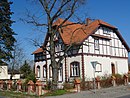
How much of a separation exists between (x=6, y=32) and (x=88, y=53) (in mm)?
12794

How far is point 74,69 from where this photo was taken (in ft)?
101

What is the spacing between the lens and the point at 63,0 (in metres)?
22.9

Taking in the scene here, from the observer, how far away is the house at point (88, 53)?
30.0 meters

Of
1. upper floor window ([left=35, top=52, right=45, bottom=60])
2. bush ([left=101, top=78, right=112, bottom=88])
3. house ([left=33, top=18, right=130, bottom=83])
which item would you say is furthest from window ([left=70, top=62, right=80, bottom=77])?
upper floor window ([left=35, top=52, right=45, bottom=60])

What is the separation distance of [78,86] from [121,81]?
8.63 metres

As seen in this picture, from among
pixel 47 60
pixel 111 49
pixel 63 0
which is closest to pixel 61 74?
pixel 47 60

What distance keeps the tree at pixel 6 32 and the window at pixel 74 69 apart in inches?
372

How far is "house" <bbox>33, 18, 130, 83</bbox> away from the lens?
98.4 feet

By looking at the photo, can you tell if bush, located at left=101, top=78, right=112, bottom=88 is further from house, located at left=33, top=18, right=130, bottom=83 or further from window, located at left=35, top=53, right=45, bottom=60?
window, located at left=35, top=53, right=45, bottom=60

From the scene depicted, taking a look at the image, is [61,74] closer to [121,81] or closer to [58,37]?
[58,37]

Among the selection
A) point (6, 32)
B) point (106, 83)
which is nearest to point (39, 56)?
point (6, 32)

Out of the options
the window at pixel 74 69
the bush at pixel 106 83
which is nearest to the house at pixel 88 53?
the window at pixel 74 69

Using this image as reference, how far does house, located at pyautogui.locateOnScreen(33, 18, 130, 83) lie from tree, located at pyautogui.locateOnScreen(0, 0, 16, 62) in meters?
5.58

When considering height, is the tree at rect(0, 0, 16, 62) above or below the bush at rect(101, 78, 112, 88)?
above
